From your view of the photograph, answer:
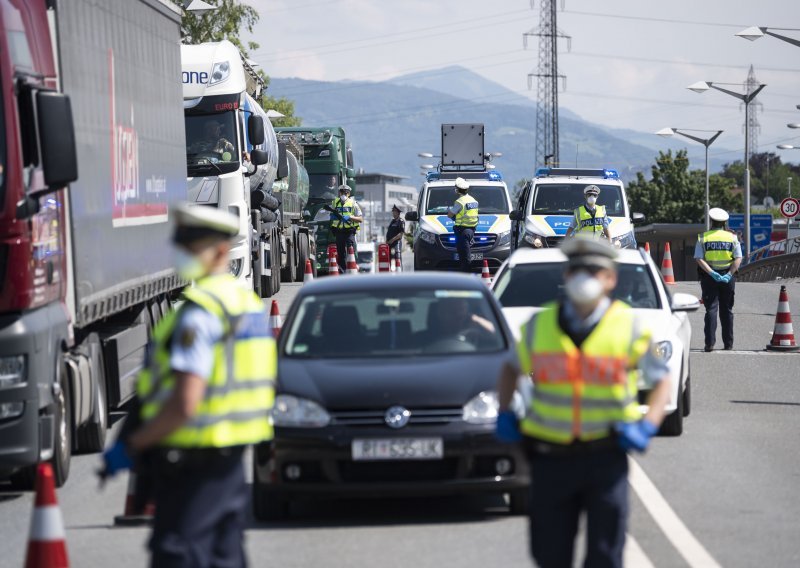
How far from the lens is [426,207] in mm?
33312

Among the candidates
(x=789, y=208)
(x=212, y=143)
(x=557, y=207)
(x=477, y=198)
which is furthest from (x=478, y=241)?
(x=789, y=208)

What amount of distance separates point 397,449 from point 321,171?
122 ft

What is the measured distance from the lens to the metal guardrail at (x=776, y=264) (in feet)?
193

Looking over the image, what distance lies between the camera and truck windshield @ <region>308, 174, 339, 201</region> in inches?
1802

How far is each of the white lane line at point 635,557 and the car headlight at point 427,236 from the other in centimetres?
2412

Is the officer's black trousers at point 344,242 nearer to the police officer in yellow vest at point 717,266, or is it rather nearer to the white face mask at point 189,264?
the police officer in yellow vest at point 717,266

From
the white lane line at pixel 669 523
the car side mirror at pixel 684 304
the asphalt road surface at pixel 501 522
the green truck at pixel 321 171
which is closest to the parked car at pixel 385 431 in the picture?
the asphalt road surface at pixel 501 522

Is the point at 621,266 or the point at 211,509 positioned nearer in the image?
the point at 211,509

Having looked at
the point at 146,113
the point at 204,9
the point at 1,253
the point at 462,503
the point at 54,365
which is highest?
the point at 204,9

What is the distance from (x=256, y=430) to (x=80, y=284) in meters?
5.98

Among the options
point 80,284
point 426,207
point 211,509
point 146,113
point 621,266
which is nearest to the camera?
point 211,509

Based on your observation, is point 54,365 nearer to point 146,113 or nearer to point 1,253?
point 1,253

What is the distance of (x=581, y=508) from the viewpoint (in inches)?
226

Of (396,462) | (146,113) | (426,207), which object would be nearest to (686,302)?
(396,462)
